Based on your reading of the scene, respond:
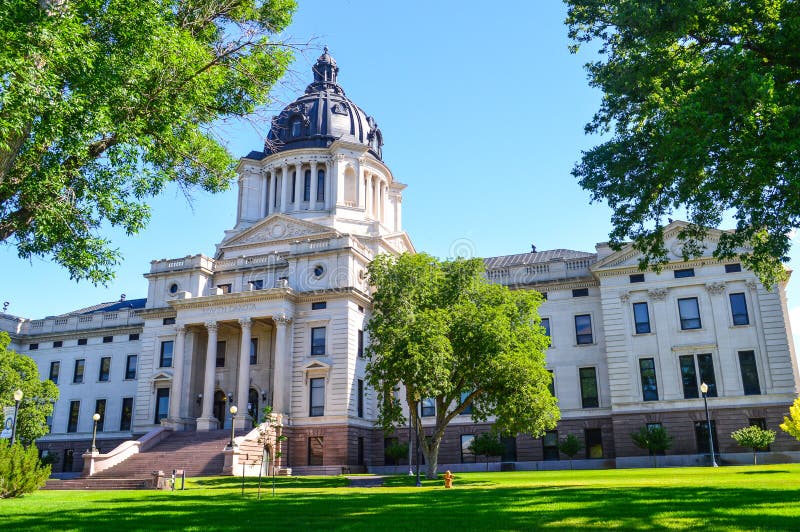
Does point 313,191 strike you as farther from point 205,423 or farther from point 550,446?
point 550,446

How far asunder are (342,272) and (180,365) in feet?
44.4

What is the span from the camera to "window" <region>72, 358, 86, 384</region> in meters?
57.4

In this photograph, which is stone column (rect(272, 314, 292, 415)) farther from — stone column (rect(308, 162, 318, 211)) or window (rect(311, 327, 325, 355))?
stone column (rect(308, 162, 318, 211))

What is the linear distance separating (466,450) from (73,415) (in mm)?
33867

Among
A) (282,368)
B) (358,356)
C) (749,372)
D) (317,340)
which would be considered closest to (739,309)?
(749,372)

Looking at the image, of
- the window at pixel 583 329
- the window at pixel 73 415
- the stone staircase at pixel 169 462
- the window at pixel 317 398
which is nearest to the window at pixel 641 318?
the window at pixel 583 329

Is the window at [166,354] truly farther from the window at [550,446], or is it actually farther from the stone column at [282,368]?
the window at [550,446]

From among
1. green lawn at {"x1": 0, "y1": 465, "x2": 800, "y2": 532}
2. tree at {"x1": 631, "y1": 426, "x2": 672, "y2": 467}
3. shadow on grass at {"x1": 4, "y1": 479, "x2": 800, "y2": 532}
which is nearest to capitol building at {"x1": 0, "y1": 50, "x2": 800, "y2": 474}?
tree at {"x1": 631, "y1": 426, "x2": 672, "y2": 467}

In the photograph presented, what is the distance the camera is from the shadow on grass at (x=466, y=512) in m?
12.9

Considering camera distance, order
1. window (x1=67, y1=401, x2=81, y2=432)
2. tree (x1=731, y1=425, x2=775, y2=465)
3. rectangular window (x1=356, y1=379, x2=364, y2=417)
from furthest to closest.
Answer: window (x1=67, y1=401, x2=81, y2=432) < rectangular window (x1=356, y1=379, x2=364, y2=417) < tree (x1=731, y1=425, x2=775, y2=465)

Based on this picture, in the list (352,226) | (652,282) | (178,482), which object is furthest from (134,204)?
(352,226)

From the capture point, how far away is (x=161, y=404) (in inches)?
1957

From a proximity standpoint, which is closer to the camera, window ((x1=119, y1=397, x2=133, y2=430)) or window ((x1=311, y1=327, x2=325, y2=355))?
window ((x1=311, y1=327, x2=325, y2=355))

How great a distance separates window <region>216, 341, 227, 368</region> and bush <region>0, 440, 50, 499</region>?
82.5 ft
